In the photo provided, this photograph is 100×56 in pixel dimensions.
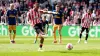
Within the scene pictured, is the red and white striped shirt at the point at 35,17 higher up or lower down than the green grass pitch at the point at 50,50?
higher up

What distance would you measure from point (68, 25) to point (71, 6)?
5054 mm

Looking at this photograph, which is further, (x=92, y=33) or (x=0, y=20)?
(x=0, y=20)

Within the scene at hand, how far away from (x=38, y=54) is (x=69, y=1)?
26.5 metres

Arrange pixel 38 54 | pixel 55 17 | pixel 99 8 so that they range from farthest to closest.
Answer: pixel 99 8 → pixel 55 17 → pixel 38 54

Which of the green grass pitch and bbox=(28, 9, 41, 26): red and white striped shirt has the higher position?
bbox=(28, 9, 41, 26): red and white striped shirt

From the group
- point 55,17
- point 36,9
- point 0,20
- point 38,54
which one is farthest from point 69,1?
point 38,54

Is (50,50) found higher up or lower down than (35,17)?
lower down

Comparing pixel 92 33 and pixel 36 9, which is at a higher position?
pixel 36 9

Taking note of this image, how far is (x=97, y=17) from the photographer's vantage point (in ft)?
132

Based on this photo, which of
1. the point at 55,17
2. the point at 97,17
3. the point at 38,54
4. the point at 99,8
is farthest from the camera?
the point at 99,8

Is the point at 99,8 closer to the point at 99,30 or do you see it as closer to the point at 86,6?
the point at 86,6

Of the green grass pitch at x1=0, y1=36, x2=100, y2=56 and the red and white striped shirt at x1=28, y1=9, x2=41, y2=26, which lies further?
the red and white striped shirt at x1=28, y1=9, x2=41, y2=26

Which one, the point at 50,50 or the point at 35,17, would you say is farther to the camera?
the point at 35,17

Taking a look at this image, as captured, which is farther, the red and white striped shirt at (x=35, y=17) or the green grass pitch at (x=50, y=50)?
the red and white striped shirt at (x=35, y=17)
